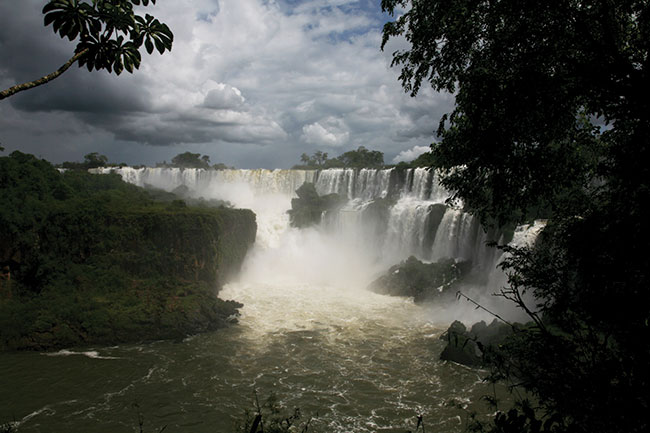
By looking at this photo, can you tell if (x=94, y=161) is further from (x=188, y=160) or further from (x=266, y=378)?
(x=266, y=378)

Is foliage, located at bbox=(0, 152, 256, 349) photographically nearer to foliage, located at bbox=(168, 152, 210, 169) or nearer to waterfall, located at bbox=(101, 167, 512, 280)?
waterfall, located at bbox=(101, 167, 512, 280)

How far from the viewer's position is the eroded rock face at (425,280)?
24.1 metres

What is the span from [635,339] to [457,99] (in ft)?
12.1

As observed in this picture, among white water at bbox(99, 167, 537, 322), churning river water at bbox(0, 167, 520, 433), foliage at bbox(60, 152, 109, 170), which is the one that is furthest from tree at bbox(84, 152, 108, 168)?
churning river water at bbox(0, 167, 520, 433)

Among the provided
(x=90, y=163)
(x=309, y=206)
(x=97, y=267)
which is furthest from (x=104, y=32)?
(x=90, y=163)

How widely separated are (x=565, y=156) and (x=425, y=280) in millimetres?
19956

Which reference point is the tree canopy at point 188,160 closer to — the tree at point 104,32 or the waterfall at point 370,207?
the waterfall at point 370,207

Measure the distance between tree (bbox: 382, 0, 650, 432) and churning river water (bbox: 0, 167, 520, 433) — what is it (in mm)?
6011

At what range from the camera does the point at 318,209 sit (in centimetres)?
3766

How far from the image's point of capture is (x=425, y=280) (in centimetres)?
2500

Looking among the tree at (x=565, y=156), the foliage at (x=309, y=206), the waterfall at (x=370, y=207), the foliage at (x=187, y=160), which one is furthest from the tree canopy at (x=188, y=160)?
the tree at (x=565, y=156)

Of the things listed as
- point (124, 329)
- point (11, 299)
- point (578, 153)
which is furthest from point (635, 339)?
point (11, 299)

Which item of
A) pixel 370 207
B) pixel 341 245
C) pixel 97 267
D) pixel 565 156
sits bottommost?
pixel 341 245

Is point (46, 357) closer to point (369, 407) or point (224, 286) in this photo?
point (224, 286)
